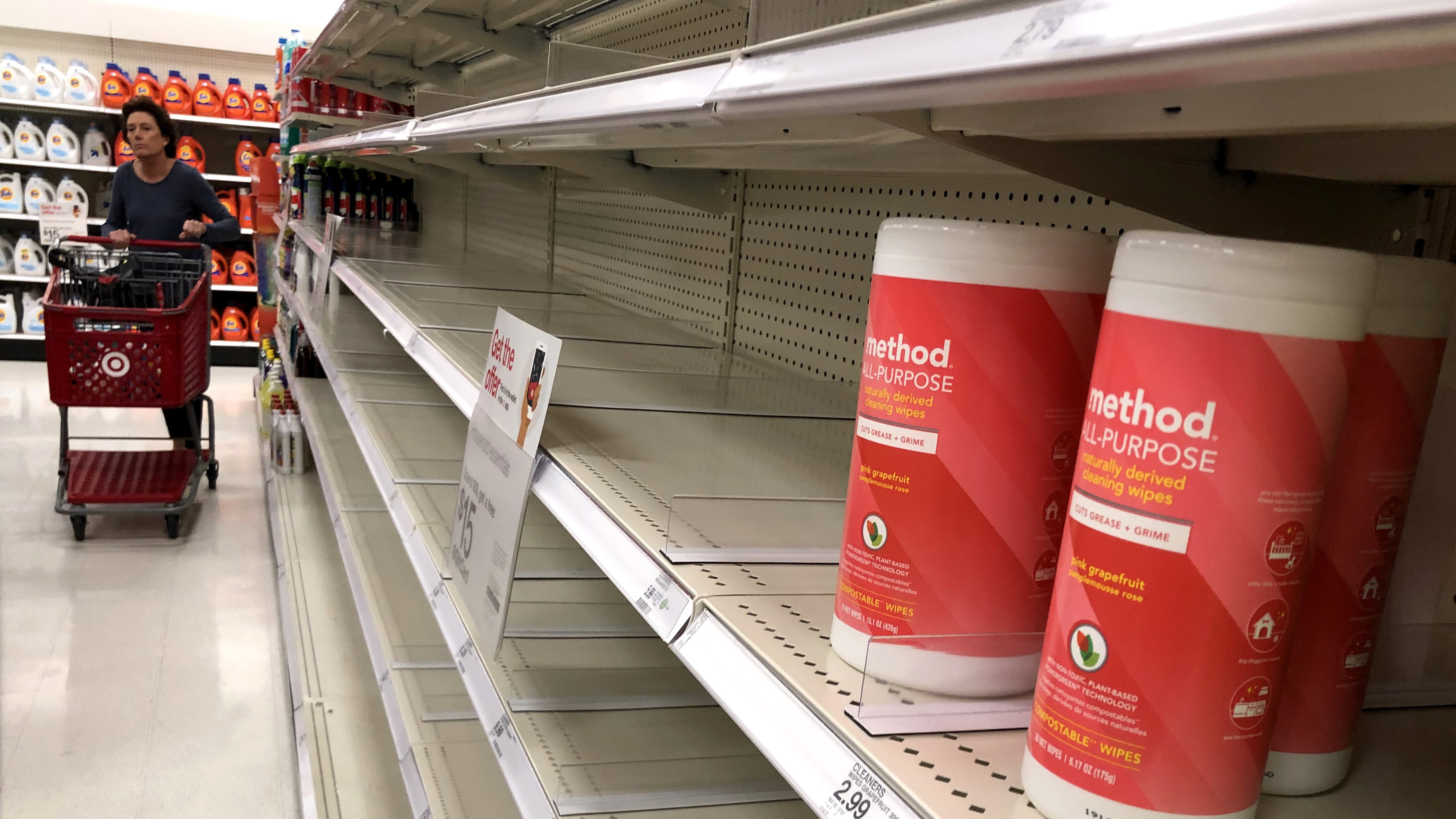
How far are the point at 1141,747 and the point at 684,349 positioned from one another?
1567 mm

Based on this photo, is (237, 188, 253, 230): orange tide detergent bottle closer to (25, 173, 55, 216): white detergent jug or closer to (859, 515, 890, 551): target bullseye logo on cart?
(25, 173, 55, 216): white detergent jug

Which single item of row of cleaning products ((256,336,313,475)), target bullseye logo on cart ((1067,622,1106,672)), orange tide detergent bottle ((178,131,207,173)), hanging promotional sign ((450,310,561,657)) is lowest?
row of cleaning products ((256,336,313,475))

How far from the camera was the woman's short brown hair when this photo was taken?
455cm

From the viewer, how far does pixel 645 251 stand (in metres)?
2.45

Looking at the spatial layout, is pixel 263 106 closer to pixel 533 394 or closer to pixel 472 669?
pixel 472 669

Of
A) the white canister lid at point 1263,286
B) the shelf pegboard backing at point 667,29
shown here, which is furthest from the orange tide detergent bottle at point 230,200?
the white canister lid at point 1263,286

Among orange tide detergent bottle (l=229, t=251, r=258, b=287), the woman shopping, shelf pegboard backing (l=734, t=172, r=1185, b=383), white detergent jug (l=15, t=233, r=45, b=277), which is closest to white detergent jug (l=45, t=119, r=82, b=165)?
white detergent jug (l=15, t=233, r=45, b=277)

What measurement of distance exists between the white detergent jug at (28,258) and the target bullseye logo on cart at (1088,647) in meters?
8.39

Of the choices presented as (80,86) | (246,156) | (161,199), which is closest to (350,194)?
(161,199)

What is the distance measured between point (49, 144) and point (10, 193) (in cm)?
43

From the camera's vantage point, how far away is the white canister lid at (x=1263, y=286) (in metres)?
0.41

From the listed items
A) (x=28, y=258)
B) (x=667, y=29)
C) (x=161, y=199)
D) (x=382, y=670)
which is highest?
(x=667, y=29)

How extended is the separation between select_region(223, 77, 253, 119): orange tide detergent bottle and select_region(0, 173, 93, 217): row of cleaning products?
1005mm

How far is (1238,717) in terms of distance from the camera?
1.46 ft
